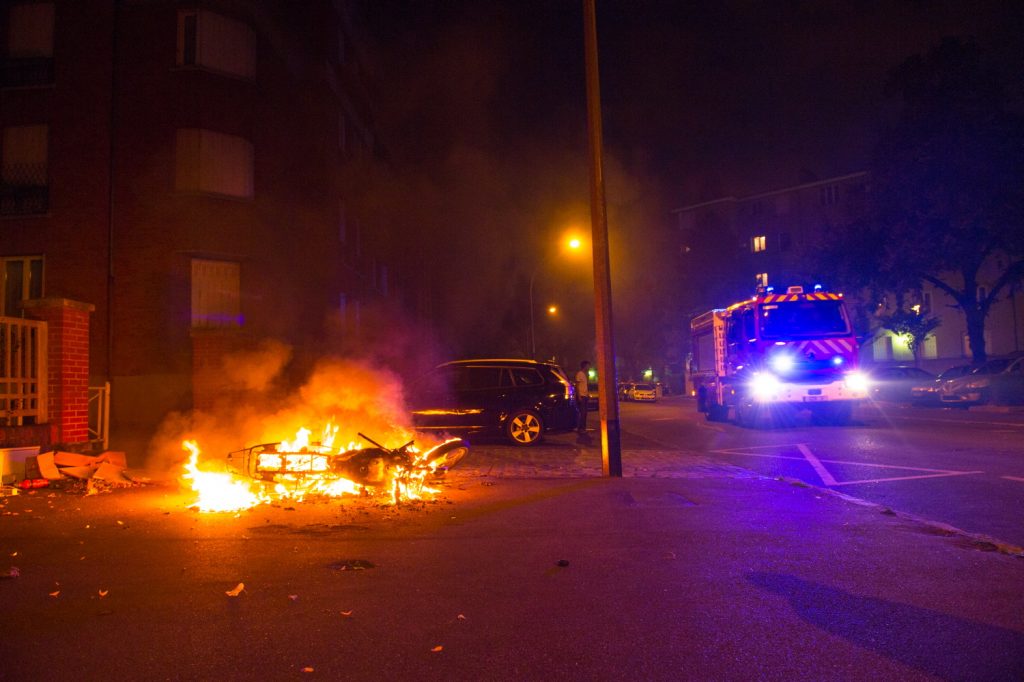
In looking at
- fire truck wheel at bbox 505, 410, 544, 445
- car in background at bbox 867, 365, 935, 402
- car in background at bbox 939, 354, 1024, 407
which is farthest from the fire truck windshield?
car in background at bbox 867, 365, 935, 402

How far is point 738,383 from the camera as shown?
1563cm

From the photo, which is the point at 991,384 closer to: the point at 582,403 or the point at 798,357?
the point at 798,357

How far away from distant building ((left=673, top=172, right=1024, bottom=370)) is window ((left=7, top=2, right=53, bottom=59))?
101 ft

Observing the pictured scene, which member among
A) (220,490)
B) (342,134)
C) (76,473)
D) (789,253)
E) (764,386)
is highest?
(789,253)

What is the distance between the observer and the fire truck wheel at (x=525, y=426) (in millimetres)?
12008

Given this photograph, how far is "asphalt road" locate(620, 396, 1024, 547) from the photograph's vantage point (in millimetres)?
6414

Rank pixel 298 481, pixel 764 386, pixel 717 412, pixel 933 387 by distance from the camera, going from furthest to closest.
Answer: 1. pixel 933 387
2. pixel 717 412
3. pixel 764 386
4. pixel 298 481

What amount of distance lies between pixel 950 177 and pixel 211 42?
25.0m

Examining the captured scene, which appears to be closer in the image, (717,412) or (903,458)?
(903,458)

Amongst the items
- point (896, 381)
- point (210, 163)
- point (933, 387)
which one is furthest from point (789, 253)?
point (210, 163)

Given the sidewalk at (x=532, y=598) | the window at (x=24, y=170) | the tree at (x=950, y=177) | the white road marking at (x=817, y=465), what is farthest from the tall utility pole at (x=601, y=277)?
the tree at (x=950, y=177)

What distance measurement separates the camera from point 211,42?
14883mm

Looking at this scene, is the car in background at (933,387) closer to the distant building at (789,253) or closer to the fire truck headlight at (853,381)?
the fire truck headlight at (853,381)

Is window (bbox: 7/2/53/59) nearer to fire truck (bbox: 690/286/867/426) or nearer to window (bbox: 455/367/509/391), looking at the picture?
window (bbox: 455/367/509/391)
